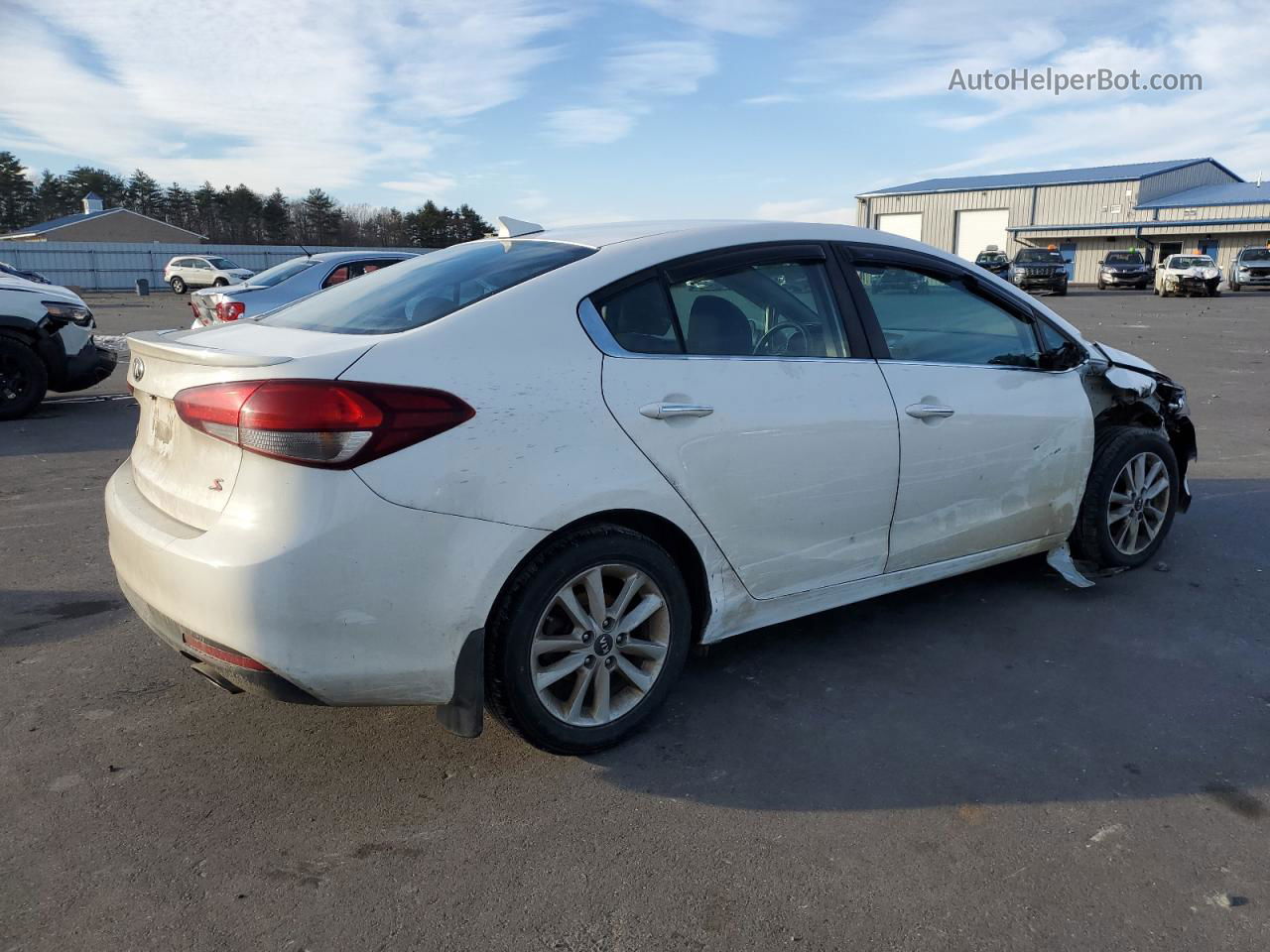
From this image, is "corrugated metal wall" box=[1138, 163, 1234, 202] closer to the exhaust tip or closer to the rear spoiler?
the rear spoiler

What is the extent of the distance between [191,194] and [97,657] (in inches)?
3687

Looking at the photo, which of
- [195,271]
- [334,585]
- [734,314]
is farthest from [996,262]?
[334,585]

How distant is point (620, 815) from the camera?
109 inches

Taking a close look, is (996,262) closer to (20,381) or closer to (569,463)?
(20,381)

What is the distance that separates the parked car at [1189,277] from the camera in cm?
3275

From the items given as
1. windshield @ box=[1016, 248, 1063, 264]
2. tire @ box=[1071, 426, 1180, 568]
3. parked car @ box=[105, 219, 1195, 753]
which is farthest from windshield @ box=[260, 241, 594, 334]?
windshield @ box=[1016, 248, 1063, 264]

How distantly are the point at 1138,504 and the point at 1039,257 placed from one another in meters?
35.5

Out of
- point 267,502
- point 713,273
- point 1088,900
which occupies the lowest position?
point 1088,900

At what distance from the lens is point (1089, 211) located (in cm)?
6012

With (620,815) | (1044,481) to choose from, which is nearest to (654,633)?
(620,815)

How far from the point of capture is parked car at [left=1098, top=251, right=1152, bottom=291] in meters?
38.7

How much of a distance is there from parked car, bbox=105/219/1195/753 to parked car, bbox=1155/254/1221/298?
33.8 metres

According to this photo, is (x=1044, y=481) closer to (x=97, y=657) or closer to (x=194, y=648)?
(x=194, y=648)

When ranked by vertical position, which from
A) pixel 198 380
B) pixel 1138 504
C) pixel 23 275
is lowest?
pixel 1138 504
